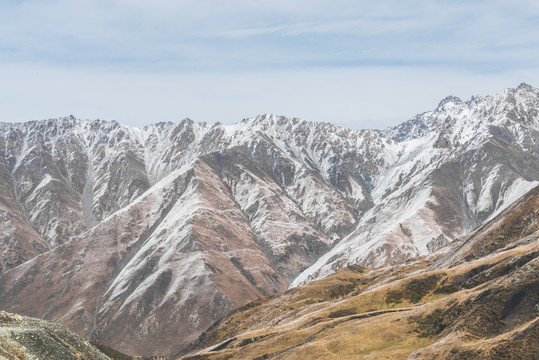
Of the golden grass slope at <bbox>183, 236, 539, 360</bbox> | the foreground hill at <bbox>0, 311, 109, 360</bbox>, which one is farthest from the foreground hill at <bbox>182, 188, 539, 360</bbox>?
the foreground hill at <bbox>0, 311, 109, 360</bbox>

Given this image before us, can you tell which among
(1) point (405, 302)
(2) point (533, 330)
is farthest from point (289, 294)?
(2) point (533, 330)

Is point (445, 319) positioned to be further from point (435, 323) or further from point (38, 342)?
point (38, 342)

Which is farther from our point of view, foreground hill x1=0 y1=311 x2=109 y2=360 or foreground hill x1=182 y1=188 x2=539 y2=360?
foreground hill x1=182 y1=188 x2=539 y2=360

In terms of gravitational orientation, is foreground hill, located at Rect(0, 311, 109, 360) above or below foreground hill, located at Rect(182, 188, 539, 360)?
above

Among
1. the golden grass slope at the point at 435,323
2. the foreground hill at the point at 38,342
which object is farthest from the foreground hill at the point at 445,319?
the foreground hill at the point at 38,342

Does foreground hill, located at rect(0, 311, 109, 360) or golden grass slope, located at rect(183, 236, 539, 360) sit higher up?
foreground hill, located at rect(0, 311, 109, 360)

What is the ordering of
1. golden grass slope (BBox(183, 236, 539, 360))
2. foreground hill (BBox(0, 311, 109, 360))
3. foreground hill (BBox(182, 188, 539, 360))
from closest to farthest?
foreground hill (BBox(0, 311, 109, 360)) < golden grass slope (BBox(183, 236, 539, 360)) < foreground hill (BBox(182, 188, 539, 360))

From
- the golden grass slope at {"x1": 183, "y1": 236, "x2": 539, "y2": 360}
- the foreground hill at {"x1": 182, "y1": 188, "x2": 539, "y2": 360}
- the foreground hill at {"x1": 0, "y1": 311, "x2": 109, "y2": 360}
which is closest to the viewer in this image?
the foreground hill at {"x1": 0, "y1": 311, "x2": 109, "y2": 360}

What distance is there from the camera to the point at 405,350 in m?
76.2

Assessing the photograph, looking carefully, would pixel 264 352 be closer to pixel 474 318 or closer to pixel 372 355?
pixel 372 355

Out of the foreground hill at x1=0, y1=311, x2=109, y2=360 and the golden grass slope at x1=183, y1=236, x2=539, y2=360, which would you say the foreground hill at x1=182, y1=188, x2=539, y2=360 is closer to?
the golden grass slope at x1=183, y1=236, x2=539, y2=360

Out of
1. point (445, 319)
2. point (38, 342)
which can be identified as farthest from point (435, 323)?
point (38, 342)

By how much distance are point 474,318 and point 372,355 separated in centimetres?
1522

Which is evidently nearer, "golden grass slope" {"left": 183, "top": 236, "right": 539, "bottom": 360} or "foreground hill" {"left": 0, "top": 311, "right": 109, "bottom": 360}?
"foreground hill" {"left": 0, "top": 311, "right": 109, "bottom": 360}
